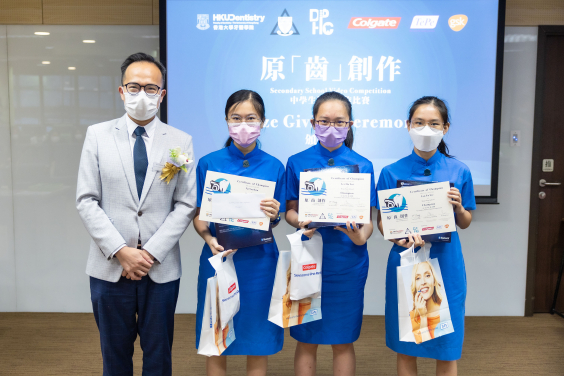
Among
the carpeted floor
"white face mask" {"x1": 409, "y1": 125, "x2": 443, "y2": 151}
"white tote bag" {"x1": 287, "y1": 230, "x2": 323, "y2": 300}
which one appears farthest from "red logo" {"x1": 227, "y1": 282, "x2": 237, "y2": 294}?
the carpeted floor

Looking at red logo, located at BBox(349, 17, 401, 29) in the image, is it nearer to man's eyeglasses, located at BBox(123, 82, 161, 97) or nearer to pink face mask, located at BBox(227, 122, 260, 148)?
pink face mask, located at BBox(227, 122, 260, 148)

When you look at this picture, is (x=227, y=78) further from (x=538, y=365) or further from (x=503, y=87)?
(x=538, y=365)

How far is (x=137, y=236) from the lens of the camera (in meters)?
1.57

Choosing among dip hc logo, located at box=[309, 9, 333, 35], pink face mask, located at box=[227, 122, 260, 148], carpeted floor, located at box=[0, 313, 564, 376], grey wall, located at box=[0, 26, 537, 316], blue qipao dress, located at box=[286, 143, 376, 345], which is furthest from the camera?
grey wall, located at box=[0, 26, 537, 316]

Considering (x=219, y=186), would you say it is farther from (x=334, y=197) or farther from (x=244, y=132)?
(x=334, y=197)

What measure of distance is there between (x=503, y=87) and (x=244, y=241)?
2.58 meters

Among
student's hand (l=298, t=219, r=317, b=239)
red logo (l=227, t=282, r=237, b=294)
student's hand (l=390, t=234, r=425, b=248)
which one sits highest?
student's hand (l=298, t=219, r=317, b=239)

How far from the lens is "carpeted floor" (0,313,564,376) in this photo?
2.48 m

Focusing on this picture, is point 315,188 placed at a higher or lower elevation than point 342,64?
lower

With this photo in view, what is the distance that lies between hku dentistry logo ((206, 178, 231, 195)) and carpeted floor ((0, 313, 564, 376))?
1402mm

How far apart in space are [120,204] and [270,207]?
1.89ft

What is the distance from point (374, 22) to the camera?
296cm

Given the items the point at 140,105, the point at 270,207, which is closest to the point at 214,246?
the point at 270,207

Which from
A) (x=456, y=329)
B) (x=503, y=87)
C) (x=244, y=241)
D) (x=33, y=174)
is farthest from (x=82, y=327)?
(x=503, y=87)
